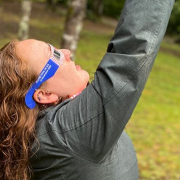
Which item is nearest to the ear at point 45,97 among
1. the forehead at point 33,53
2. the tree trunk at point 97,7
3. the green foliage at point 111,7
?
the forehead at point 33,53

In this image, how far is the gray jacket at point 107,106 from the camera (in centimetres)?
150

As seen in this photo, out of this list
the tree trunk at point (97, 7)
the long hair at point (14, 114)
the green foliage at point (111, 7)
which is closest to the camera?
the long hair at point (14, 114)

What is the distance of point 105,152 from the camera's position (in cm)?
158

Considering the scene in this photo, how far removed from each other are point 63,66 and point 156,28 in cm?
49

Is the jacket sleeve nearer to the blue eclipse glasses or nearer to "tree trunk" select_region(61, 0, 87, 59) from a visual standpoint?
the blue eclipse glasses

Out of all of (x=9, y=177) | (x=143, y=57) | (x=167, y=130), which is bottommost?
(x=167, y=130)

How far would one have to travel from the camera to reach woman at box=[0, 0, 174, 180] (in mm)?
1506

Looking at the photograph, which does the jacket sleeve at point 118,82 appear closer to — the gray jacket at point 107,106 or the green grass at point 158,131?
the gray jacket at point 107,106

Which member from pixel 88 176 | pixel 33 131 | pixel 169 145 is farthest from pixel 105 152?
pixel 169 145

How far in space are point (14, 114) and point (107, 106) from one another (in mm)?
461

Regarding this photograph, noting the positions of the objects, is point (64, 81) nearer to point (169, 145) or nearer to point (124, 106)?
point (124, 106)

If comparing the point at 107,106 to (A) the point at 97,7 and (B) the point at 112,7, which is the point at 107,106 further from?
(B) the point at 112,7

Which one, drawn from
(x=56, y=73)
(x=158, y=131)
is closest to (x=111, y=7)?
(x=158, y=131)

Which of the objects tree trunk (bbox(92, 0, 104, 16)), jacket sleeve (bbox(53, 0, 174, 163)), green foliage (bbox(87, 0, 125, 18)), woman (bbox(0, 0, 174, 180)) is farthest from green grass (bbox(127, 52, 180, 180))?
green foliage (bbox(87, 0, 125, 18))
